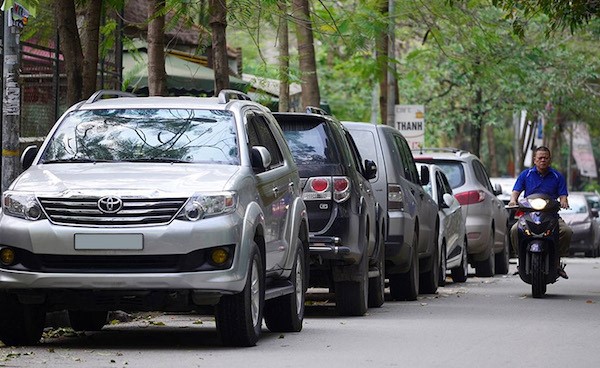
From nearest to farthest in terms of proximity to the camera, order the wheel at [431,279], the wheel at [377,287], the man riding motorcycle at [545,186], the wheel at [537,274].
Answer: the wheel at [377,287], the wheel at [537,274], the man riding motorcycle at [545,186], the wheel at [431,279]

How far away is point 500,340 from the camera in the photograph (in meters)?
11.4

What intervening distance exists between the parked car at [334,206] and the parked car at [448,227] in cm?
491

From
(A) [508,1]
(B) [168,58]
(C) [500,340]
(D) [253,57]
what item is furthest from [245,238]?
(D) [253,57]

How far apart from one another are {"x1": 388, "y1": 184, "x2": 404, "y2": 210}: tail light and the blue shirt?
199cm

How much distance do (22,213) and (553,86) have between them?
32.9 metres

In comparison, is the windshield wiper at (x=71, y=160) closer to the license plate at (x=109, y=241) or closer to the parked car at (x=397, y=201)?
the license plate at (x=109, y=241)

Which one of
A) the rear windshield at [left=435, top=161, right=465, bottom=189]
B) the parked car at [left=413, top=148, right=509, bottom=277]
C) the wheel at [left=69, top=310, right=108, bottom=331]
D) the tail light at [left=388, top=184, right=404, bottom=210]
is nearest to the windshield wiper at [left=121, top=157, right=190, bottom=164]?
the wheel at [left=69, top=310, right=108, bottom=331]

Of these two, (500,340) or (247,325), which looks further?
(500,340)

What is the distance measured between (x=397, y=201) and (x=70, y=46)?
12.7 feet

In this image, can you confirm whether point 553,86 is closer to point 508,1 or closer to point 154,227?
point 508,1

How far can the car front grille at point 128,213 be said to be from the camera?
1003 cm

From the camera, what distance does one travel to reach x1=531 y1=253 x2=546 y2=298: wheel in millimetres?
17047

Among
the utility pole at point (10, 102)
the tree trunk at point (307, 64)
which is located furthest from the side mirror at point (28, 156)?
the tree trunk at point (307, 64)

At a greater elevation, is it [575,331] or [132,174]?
[132,174]
